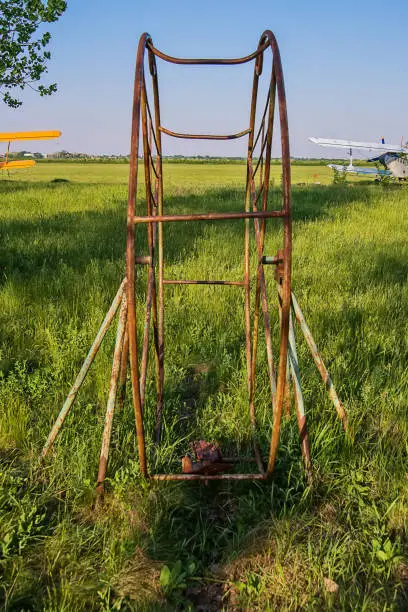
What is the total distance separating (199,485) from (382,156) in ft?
115

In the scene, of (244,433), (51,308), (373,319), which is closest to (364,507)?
(244,433)

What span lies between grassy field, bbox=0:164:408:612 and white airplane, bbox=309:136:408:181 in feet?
79.0

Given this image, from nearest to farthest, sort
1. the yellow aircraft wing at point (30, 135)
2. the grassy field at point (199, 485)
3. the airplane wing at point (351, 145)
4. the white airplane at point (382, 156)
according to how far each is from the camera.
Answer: the grassy field at point (199, 485)
the yellow aircraft wing at point (30, 135)
the white airplane at point (382, 156)
the airplane wing at point (351, 145)

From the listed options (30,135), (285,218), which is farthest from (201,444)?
(30,135)

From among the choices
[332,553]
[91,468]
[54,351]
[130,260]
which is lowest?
[332,553]

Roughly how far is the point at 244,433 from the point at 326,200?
31.8ft

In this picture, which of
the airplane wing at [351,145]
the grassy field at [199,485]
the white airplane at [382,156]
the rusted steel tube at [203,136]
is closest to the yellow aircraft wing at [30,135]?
the white airplane at [382,156]

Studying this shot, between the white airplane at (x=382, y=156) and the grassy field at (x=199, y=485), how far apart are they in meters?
24.1

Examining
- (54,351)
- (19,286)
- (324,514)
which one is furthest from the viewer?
(19,286)

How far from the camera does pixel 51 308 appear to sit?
3467 millimetres

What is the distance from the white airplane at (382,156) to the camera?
30.0 meters

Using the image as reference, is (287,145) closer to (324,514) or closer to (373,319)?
(324,514)

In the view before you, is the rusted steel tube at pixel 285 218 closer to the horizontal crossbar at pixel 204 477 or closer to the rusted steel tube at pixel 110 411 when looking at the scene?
the horizontal crossbar at pixel 204 477

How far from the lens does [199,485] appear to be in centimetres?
203
